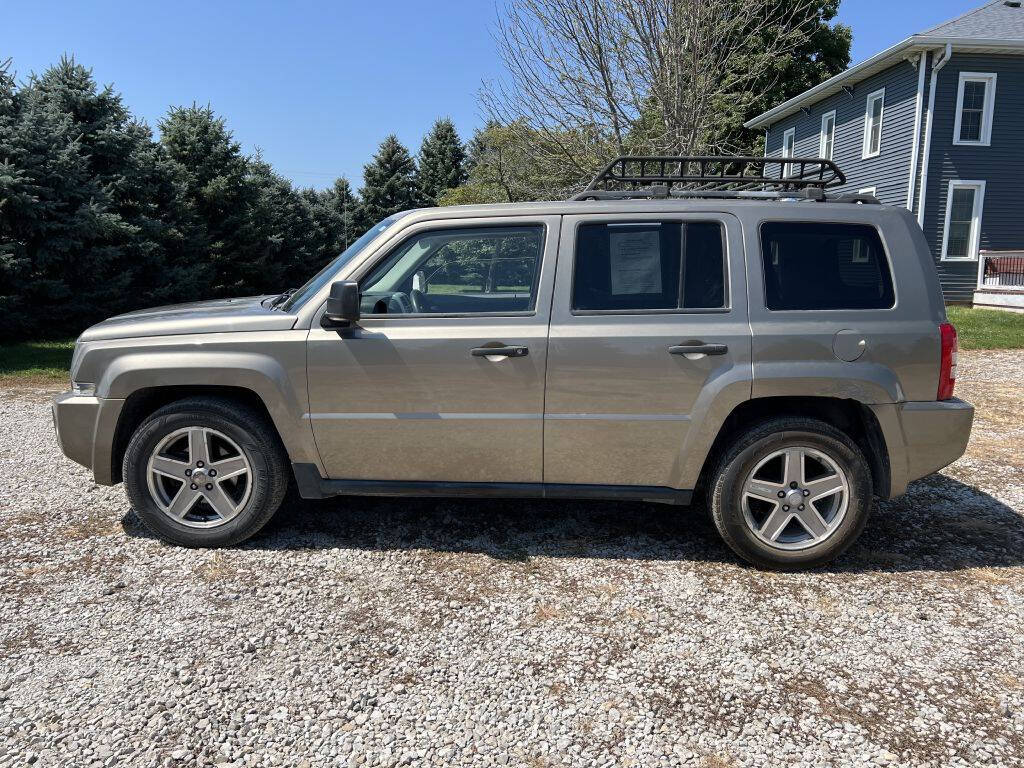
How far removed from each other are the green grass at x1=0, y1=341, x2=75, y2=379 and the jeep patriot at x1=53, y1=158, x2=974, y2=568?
24.2 ft

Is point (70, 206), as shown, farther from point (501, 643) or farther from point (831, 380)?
point (831, 380)

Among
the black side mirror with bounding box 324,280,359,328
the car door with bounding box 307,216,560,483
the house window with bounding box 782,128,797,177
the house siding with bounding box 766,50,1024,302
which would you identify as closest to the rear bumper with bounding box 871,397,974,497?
the car door with bounding box 307,216,560,483

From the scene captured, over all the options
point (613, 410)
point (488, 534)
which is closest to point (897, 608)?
point (613, 410)

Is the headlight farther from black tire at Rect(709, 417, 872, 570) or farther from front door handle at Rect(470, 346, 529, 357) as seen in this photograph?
black tire at Rect(709, 417, 872, 570)

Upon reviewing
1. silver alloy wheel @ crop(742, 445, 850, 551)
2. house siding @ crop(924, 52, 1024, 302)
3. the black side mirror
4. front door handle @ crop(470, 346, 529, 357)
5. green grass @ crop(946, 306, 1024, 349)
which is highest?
house siding @ crop(924, 52, 1024, 302)

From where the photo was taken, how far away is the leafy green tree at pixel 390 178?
148ft

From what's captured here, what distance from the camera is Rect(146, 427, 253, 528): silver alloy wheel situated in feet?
13.4

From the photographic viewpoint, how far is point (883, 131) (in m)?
21.4

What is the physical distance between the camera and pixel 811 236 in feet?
12.8

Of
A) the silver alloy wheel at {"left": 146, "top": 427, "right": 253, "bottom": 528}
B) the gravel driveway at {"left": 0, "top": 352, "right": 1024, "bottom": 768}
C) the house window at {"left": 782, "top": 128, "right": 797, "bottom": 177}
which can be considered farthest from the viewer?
the house window at {"left": 782, "top": 128, "right": 797, "bottom": 177}

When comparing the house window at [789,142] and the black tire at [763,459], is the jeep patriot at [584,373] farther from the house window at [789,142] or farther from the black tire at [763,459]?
the house window at [789,142]

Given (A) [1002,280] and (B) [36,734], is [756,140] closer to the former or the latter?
(A) [1002,280]

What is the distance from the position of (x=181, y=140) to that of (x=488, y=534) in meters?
17.5

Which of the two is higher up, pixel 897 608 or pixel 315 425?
pixel 315 425
